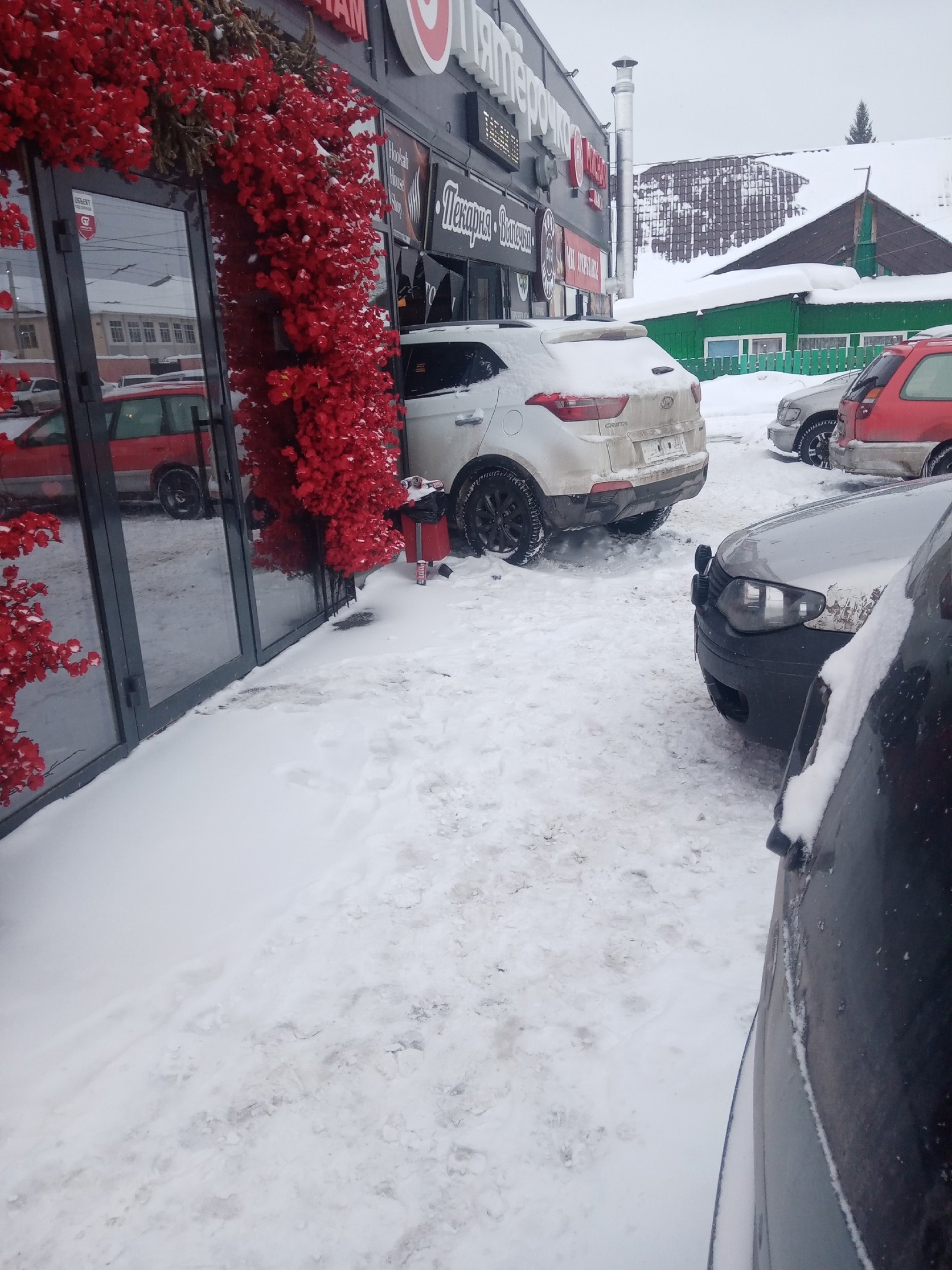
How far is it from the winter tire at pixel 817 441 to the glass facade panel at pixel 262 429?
886cm

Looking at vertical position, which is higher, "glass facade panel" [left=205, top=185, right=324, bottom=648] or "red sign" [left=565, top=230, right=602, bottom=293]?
"red sign" [left=565, top=230, right=602, bottom=293]

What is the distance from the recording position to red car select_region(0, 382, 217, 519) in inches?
144

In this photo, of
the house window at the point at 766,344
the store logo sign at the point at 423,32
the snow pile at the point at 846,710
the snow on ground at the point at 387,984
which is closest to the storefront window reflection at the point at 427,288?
the store logo sign at the point at 423,32

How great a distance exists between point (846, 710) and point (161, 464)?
401cm

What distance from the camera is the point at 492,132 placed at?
11.0 metres

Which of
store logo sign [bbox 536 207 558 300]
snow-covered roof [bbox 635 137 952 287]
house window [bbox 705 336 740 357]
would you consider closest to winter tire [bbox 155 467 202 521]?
store logo sign [bbox 536 207 558 300]

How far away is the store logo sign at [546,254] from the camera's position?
1356 cm

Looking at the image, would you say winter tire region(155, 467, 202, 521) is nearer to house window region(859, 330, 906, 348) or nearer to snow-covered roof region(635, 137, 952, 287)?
house window region(859, 330, 906, 348)

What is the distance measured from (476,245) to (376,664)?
714 cm

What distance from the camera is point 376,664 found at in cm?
551

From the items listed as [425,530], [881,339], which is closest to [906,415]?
[425,530]

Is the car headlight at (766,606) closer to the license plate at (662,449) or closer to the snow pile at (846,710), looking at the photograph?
the snow pile at (846,710)

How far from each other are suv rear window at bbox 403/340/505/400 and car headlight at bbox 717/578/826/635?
→ 14.4 feet

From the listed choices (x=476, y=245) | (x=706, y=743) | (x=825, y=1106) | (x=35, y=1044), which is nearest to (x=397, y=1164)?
(x=35, y=1044)
